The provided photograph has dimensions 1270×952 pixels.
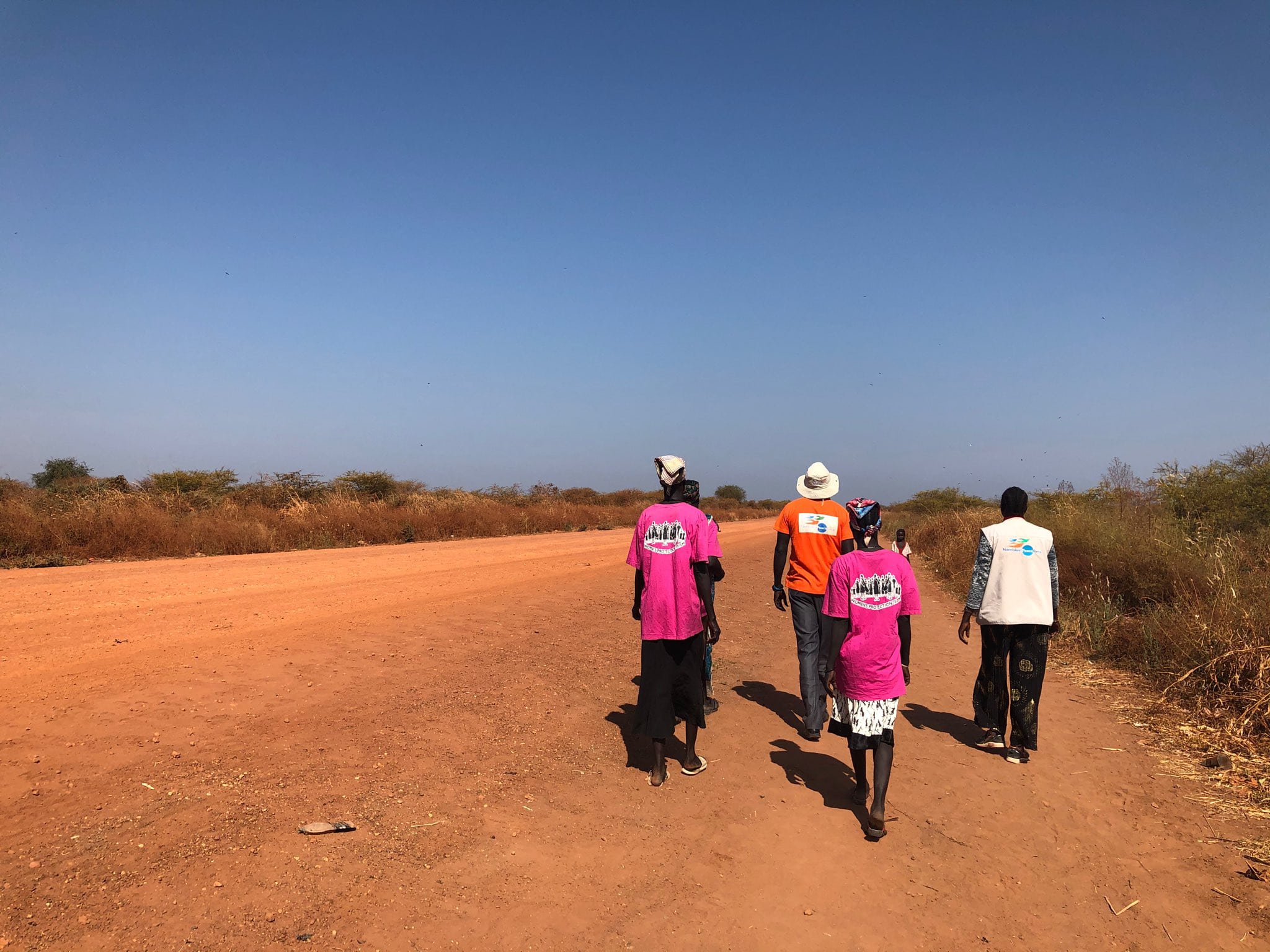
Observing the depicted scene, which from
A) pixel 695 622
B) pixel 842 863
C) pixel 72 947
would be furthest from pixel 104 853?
pixel 842 863

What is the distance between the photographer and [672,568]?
501 cm

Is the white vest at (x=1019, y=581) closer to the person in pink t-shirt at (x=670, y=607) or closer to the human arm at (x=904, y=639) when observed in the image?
the human arm at (x=904, y=639)

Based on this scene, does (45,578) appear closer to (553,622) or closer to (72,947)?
(553,622)

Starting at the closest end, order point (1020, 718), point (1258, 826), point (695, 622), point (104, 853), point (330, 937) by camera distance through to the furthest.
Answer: point (330, 937) < point (104, 853) < point (1258, 826) < point (695, 622) < point (1020, 718)

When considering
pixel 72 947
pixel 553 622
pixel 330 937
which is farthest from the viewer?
pixel 553 622

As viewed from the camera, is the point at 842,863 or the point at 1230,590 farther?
the point at 1230,590

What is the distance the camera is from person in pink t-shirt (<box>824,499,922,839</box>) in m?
4.39

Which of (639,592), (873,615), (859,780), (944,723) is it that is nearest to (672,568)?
(639,592)

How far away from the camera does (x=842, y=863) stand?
4.07 m

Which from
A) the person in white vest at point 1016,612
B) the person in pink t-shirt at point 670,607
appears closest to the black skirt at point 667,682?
the person in pink t-shirt at point 670,607

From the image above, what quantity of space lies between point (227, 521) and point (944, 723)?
626 inches

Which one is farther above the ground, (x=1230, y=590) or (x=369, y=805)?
(x=1230, y=590)

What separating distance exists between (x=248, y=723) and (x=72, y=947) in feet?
8.11

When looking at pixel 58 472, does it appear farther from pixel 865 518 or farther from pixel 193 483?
pixel 865 518
